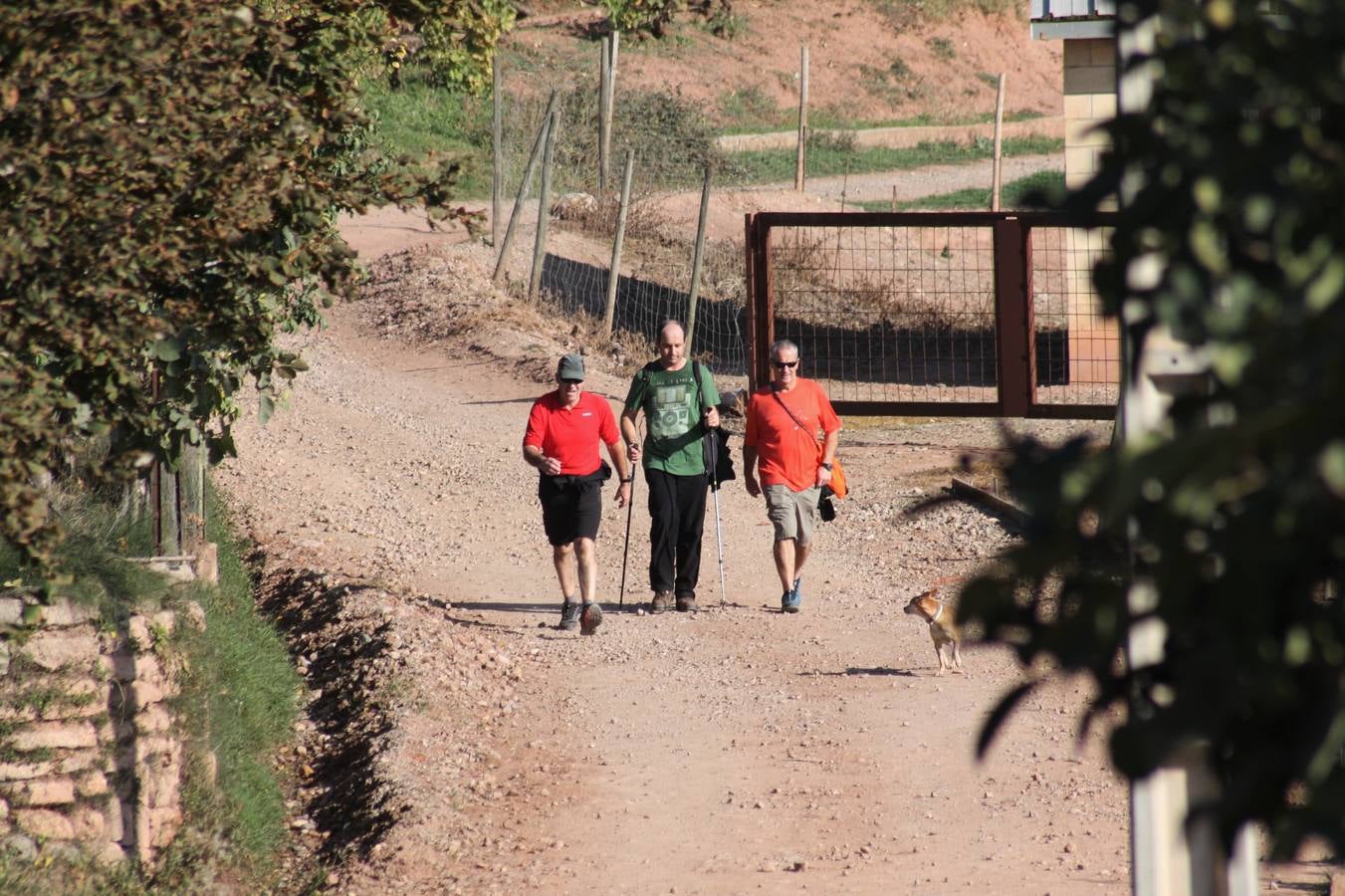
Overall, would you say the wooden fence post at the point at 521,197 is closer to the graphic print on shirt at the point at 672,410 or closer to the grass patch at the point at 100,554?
the graphic print on shirt at the point at 672,410

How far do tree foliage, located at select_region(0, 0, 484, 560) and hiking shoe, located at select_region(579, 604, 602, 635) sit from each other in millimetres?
3826

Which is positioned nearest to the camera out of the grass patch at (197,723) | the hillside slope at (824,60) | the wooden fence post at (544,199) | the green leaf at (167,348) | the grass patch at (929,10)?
the green leaf at (167,348)

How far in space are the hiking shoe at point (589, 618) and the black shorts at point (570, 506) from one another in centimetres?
43

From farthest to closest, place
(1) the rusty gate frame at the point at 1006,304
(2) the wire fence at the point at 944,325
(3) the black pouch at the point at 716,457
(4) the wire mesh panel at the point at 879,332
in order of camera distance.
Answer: (4) the wire mesh panel at the point at 879,332 < (2) the wire fence at the point at 944,325 < (1) the rusty gate frame at the point at 1006,304 < (3) the black pouch at the point at 716,457

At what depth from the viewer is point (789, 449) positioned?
31.7ft

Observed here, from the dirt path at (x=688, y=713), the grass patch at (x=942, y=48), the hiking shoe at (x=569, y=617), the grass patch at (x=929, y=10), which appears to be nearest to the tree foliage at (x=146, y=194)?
the dirt path at (x=688, y=713)

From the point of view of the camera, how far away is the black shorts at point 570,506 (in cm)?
945

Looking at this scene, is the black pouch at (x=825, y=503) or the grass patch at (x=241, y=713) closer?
the grass patch at (x=241, y=713)

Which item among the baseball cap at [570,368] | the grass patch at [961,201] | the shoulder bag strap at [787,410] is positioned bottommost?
the shoulder bag strap at [787,410]

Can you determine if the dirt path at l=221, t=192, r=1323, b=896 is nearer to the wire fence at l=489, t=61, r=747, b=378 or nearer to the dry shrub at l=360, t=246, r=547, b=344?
the dry shrub at l=360, t=246, r=547, b=344

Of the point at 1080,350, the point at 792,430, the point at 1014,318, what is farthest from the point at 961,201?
the point at 792,430

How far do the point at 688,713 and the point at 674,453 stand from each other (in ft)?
7.09

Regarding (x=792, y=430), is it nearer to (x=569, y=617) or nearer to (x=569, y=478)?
(x=569, y=478)

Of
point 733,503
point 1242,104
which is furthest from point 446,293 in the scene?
point 1242,104
